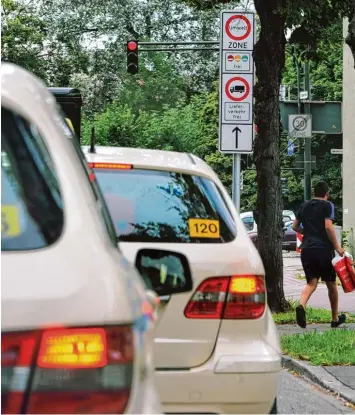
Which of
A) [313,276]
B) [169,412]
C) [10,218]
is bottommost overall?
[313,276]

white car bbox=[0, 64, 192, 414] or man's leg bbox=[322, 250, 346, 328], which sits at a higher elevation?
white car bbox=[0, 64, 192, 414]

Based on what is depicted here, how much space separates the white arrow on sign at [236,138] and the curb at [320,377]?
333 centimetres

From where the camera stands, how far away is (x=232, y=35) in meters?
12.8

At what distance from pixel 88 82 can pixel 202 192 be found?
5082 centimetres

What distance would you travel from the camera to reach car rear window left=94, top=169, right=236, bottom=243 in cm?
506

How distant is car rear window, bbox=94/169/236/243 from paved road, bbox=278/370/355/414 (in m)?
2.21

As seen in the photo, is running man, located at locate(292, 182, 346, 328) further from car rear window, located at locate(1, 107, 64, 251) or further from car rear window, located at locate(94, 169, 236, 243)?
car rear window, located at locate(1, 107, 64, 251)

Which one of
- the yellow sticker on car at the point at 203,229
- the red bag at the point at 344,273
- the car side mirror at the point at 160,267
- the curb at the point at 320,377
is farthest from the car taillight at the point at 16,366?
the red bag at the point at 344,273

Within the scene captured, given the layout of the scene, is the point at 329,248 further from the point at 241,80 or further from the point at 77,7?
the point at 77,7

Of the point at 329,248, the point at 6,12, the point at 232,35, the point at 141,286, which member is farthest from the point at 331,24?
the point at 6,12

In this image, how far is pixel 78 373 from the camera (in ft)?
6.64

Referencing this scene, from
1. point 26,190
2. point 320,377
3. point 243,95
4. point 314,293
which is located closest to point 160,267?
point 26,190

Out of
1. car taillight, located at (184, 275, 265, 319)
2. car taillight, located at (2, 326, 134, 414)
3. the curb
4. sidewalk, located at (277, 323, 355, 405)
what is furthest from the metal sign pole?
car taillight, located at (2, 326, 134, 414)

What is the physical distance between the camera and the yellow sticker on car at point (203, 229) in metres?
5.07
